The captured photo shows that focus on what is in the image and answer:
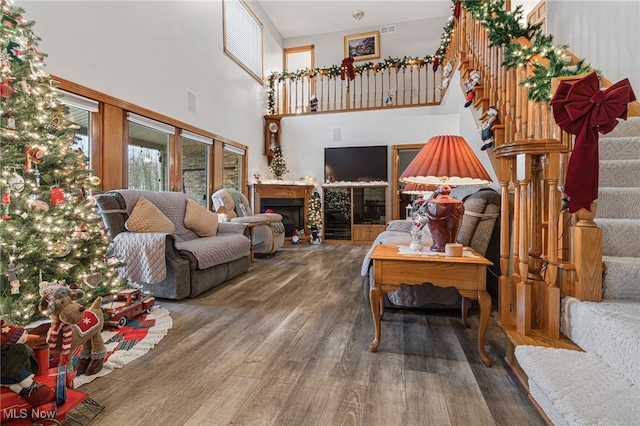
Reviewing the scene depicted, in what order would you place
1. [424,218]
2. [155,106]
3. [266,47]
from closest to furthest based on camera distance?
[424,218]
[155,106]
[266,47]

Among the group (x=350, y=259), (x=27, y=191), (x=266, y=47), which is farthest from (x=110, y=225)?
(x=266, y=47)

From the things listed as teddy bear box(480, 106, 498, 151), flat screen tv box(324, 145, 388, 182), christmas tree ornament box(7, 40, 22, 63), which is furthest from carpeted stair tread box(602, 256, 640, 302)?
flat screen tv box(324, 145, 388, 182)

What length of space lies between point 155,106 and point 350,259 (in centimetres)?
352

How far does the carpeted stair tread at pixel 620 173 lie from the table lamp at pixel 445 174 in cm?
91

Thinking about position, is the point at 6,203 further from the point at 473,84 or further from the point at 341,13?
the point at 341,13

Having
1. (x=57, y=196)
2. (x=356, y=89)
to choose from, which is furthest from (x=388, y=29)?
(x=57, y=196)

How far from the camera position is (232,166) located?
19.4 ft

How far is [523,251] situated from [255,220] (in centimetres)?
371

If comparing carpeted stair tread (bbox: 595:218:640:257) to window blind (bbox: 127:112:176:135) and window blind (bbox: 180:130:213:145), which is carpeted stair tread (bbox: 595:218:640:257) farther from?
window blind (bbox: 180:130:213:145)

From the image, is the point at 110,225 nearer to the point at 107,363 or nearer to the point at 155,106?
the point at 107,363

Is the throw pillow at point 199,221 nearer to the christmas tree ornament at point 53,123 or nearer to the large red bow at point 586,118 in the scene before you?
the christmas tree ornament at point 53,123

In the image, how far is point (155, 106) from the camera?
3.83 metres

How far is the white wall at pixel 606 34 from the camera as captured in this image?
281 cm

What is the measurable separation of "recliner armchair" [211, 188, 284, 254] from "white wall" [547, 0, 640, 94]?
4644 millimetres
